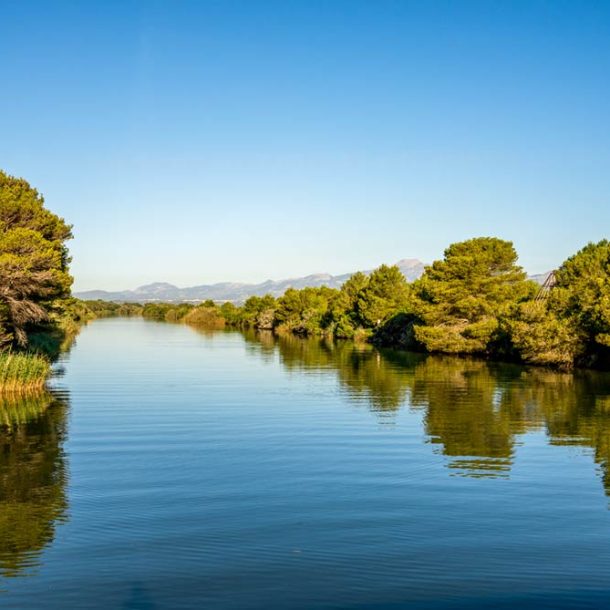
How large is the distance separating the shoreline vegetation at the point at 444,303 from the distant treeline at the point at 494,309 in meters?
0.08

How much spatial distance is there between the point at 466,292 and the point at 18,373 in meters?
35.8

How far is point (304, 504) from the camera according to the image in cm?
1220

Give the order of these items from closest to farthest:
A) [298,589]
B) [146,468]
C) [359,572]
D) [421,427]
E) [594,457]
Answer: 1. [298,589]
2. [359,572]
3. [146,468]
4. [594,457]
5. [421,427]

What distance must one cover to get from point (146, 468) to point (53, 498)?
277cm

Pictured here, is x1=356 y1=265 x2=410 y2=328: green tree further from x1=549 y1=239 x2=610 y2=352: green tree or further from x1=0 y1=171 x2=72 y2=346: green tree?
x1=0 y1=171 x2=72 y2=346: green tree

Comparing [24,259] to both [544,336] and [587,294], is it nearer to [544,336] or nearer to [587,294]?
[544,336]

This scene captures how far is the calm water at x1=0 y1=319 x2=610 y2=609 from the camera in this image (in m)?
8.49

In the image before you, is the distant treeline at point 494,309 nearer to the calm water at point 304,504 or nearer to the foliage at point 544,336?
the foliage at point 544,336

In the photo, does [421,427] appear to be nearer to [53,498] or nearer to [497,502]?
[497,502]

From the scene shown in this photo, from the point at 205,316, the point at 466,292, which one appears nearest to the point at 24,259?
the point at 466,292

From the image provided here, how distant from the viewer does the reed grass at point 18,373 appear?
26.3 metres

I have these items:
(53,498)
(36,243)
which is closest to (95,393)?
(36,243)

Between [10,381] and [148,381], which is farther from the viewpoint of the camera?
[148,381]

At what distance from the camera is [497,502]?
12.3 m
